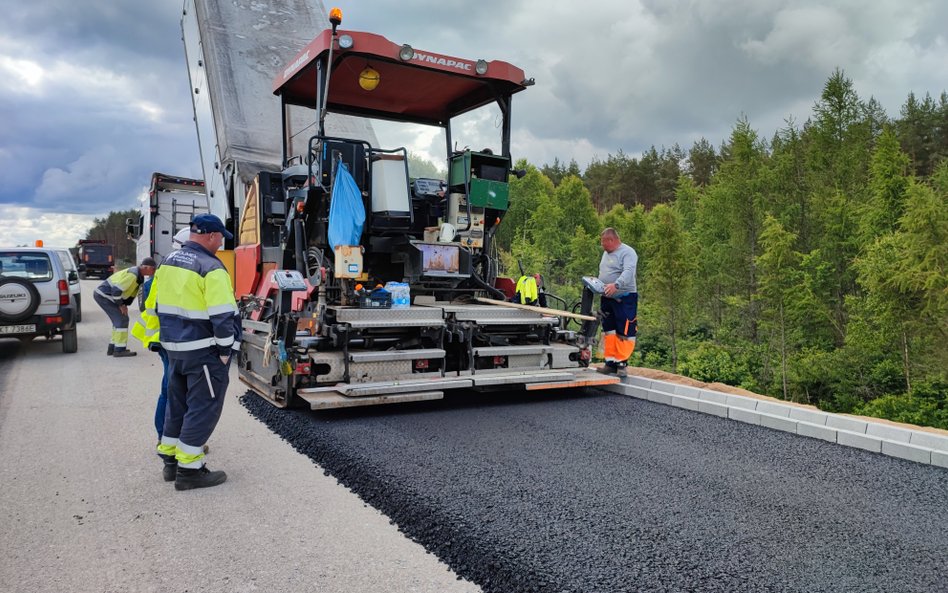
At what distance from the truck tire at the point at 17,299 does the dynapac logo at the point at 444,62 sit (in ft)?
20.7

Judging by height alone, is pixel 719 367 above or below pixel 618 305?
below

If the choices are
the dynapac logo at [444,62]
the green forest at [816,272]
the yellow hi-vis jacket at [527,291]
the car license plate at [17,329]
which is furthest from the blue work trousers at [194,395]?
the green forest at [816,272]

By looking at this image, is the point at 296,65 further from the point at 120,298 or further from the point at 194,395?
the point at 120,298

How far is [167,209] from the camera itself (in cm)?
1370

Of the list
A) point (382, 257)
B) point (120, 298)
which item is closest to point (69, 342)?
point (120, 298)

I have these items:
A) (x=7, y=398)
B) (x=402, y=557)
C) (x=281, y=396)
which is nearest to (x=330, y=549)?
(x=402, y=557)

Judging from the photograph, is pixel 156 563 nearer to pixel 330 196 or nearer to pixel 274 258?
pixel 330 196

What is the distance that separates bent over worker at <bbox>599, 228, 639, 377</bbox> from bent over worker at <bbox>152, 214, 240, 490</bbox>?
382 centimetres

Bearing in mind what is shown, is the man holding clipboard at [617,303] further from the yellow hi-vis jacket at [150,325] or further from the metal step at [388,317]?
the yellow hi-vis jacket at [150,325]

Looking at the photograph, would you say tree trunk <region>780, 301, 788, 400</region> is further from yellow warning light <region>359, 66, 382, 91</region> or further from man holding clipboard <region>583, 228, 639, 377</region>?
yellow warning light <region>359, 66, 382, 91</region>

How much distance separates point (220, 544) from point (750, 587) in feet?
7.09

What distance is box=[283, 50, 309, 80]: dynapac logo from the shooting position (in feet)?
18.2

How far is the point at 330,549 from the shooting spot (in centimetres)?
285

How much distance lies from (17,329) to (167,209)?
5.58m
